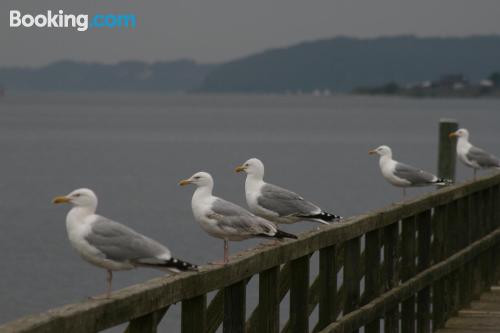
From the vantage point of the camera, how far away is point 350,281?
7574mm

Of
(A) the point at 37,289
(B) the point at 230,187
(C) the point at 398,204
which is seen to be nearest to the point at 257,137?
(B) the point at 230,187

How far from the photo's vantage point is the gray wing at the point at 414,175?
41.1 ft

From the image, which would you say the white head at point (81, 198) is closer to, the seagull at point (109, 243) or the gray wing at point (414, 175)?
the seagull at point (109, 243)

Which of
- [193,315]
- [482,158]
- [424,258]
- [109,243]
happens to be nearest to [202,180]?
[193,315]

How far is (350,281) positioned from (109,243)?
2.76m

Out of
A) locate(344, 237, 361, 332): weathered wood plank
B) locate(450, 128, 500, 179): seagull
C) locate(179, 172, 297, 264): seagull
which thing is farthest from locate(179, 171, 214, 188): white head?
locate(450, 128, 500, 179): seagull

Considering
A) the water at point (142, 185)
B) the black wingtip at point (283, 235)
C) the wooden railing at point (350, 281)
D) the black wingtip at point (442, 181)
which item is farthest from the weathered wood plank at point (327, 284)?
the water at point (142, 185)

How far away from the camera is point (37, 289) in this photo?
23703mm

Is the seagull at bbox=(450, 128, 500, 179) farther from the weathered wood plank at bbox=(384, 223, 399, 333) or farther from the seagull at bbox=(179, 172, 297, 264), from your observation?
the seagull at bbox=(179, 172, 297, 264)

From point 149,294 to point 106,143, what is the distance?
→ 92.8 metres

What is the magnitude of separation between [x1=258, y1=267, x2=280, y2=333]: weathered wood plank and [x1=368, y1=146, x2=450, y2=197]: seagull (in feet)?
20.5

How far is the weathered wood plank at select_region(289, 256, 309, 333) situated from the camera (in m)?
6.68

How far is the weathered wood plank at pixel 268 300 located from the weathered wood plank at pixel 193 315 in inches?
29.4

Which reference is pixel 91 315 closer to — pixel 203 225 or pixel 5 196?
pixel 203 225
